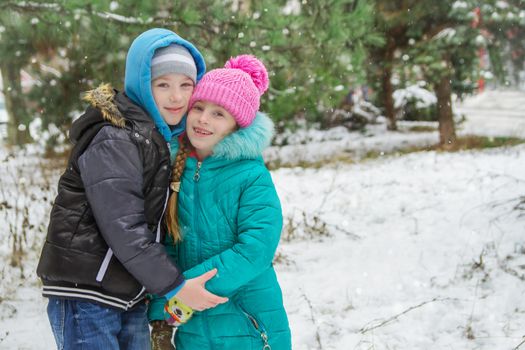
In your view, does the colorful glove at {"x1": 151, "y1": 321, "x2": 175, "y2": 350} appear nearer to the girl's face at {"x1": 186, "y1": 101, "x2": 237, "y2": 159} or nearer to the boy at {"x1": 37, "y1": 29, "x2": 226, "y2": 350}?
the boy at {"x1": 37, "y1": 29, "x2": 226, "y2": 350}

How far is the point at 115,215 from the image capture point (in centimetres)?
169

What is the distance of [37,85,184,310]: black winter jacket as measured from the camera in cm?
170

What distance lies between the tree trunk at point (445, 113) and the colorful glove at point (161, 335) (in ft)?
33.2

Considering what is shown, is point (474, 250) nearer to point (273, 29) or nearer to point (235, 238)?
point (273, 29)

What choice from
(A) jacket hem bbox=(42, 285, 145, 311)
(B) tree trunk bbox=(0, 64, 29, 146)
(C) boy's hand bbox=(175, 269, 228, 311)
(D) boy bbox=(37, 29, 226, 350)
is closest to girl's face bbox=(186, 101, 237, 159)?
(D) boy bbox=(37, 29, 226, 350)

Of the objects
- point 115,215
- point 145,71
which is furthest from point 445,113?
point 115,215

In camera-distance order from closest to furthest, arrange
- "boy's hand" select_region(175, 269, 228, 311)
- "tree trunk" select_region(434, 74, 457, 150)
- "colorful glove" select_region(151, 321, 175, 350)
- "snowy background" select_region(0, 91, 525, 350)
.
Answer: "boy's hand" select_region(175, 269, 228, 311) → "colorful glove" select_region(151, 321, 175, 350) → "snowy background" select_region(0, 91, 525, 350) → "tree trunk" select_region(434, 74, 457, 150)

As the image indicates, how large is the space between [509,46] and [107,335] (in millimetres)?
10905

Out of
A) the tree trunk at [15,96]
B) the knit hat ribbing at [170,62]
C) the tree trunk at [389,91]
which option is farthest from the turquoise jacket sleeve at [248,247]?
the tree trunk at [389,91]

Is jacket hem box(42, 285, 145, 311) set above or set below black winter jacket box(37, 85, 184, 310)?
below

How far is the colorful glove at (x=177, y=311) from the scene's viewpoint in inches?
74.9

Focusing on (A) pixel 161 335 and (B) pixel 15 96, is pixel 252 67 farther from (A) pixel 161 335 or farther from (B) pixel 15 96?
(B) pixel 15 96

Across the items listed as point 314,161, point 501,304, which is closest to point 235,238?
point 501,304

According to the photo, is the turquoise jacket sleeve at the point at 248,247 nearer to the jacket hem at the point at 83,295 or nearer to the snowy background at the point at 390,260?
the jacket hem at the point at 83,295
